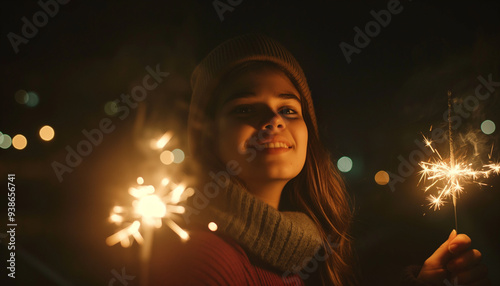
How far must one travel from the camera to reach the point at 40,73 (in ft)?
4.30

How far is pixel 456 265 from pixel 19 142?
5.61ft

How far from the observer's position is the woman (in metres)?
1.14

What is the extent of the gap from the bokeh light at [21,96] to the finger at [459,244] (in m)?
1.68

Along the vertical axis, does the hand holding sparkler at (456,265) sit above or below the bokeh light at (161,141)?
below

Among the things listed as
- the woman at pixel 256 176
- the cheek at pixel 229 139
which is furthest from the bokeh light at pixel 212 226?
the cheek at pixel 229 139

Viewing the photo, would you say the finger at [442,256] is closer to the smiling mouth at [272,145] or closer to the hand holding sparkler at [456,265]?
the hand holding sparkler at [456,265]

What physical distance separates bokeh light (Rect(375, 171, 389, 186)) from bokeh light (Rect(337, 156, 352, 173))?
117mm

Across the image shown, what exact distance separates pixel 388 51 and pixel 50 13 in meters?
1.38

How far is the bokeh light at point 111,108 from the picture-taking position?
4.36 feet

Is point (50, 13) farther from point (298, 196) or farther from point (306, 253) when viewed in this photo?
point (306, 253)

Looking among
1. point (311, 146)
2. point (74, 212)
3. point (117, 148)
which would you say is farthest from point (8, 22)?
point (311, 146)

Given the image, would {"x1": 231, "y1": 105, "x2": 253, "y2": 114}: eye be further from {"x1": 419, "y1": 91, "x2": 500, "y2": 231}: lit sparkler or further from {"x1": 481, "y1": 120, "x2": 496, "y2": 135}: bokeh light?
{"x1": 481, "y1": 120, "x2": 496, "y2": 135}: bokeh light

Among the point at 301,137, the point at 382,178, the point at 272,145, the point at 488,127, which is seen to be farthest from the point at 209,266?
the point at 488,127

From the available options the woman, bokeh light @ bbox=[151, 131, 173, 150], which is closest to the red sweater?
the woman
